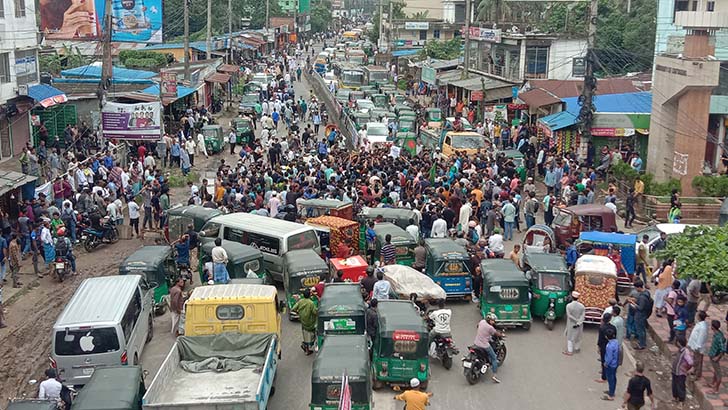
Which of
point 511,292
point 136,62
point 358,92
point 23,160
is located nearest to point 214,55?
point 136,62

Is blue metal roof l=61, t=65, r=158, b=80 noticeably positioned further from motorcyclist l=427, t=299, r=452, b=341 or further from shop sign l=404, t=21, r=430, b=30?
shop sign l=404, t=21, r=430, b=30

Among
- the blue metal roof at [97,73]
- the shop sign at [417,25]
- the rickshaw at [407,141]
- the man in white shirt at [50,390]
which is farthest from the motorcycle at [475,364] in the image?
the shop sign at [417,25]

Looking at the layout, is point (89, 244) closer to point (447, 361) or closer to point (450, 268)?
point (450, 268)

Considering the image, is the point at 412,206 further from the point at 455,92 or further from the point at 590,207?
the point at 455,92

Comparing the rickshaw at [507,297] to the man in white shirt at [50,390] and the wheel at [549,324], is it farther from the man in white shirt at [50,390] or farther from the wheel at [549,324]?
the man in white shirt at [50,390]

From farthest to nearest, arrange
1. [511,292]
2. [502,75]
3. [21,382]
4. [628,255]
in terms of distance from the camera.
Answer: [502,75]
[628,255]
[511,292]
[21,382]
